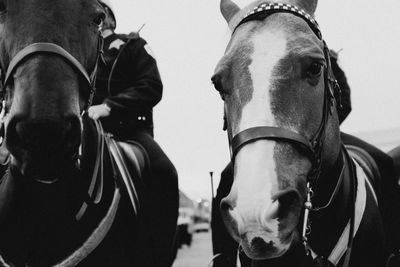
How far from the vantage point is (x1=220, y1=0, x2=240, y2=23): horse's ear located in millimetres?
4512

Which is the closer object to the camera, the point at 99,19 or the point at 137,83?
the point at 99,19

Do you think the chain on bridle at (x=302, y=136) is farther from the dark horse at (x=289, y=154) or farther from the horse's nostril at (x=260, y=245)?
the horse's nostril at (x=260, y=245)

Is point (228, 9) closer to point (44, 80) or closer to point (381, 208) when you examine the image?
point (44, 80)

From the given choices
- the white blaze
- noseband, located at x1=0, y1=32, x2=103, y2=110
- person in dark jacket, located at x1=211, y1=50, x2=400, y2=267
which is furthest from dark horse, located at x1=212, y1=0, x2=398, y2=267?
noseband, located at x1=0, y1=32, x2=103, y2=110

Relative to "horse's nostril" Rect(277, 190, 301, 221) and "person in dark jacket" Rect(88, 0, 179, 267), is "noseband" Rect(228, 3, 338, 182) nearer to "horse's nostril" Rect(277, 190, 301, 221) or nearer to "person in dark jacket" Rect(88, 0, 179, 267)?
"horse's nostril" Rect(277, 190, 301, 221)

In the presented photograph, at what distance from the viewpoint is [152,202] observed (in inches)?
209

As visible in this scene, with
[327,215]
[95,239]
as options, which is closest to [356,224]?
[327,215]

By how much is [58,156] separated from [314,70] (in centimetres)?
159

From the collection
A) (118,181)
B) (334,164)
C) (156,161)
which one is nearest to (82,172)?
(118,181)

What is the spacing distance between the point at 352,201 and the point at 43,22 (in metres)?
2.38

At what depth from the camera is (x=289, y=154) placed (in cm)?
314

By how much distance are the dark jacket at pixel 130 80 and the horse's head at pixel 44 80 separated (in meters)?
1.64

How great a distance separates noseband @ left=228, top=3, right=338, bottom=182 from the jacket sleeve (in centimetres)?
177

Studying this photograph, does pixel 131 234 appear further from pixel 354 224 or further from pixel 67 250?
pixel 354 224
